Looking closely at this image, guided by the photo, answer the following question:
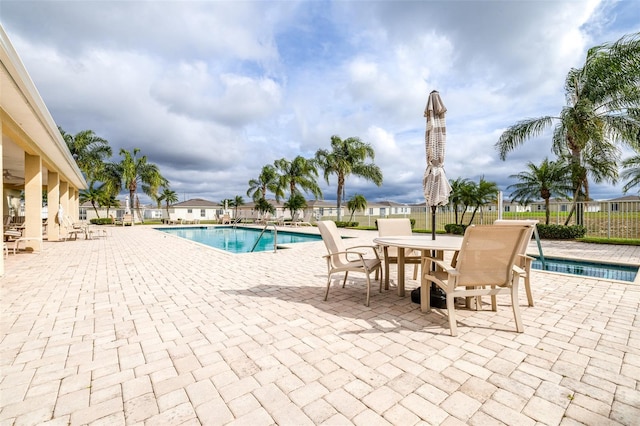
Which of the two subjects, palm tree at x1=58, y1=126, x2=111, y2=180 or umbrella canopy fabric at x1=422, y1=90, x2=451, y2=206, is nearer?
umbrella canopy fabric at x1=422, y1=90, x2=451, y2=206

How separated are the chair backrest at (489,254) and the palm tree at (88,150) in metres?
31.5

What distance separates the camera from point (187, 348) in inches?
101

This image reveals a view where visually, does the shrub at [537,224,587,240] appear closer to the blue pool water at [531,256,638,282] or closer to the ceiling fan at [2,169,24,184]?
the blue pool water at [531,256,638,282]

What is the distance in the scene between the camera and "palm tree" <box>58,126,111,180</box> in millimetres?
24781

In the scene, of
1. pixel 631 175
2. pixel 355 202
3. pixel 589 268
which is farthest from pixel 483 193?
pixel 631 175

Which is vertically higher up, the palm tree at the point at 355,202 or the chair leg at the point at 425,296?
the palm tree at the point at 355,202

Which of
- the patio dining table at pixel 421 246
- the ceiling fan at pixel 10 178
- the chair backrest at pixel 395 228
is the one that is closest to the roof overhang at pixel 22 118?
the ceiling fan at pixel 10 178

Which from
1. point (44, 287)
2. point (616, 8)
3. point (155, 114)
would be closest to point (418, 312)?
point (44, 287)

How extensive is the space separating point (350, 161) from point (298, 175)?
5.64m

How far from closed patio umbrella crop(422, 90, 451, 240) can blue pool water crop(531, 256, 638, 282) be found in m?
4.37

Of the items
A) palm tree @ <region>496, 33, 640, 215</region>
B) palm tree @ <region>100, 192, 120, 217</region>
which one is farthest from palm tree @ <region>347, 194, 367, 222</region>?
palm tree @ <region>100, 192, 120, 217</region>

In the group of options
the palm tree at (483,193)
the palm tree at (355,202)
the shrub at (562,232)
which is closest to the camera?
the shrub at (562,232)

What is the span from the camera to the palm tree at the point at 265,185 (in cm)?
2888

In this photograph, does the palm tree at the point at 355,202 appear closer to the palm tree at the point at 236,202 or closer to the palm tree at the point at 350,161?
the palm tree at the point at 350,161
